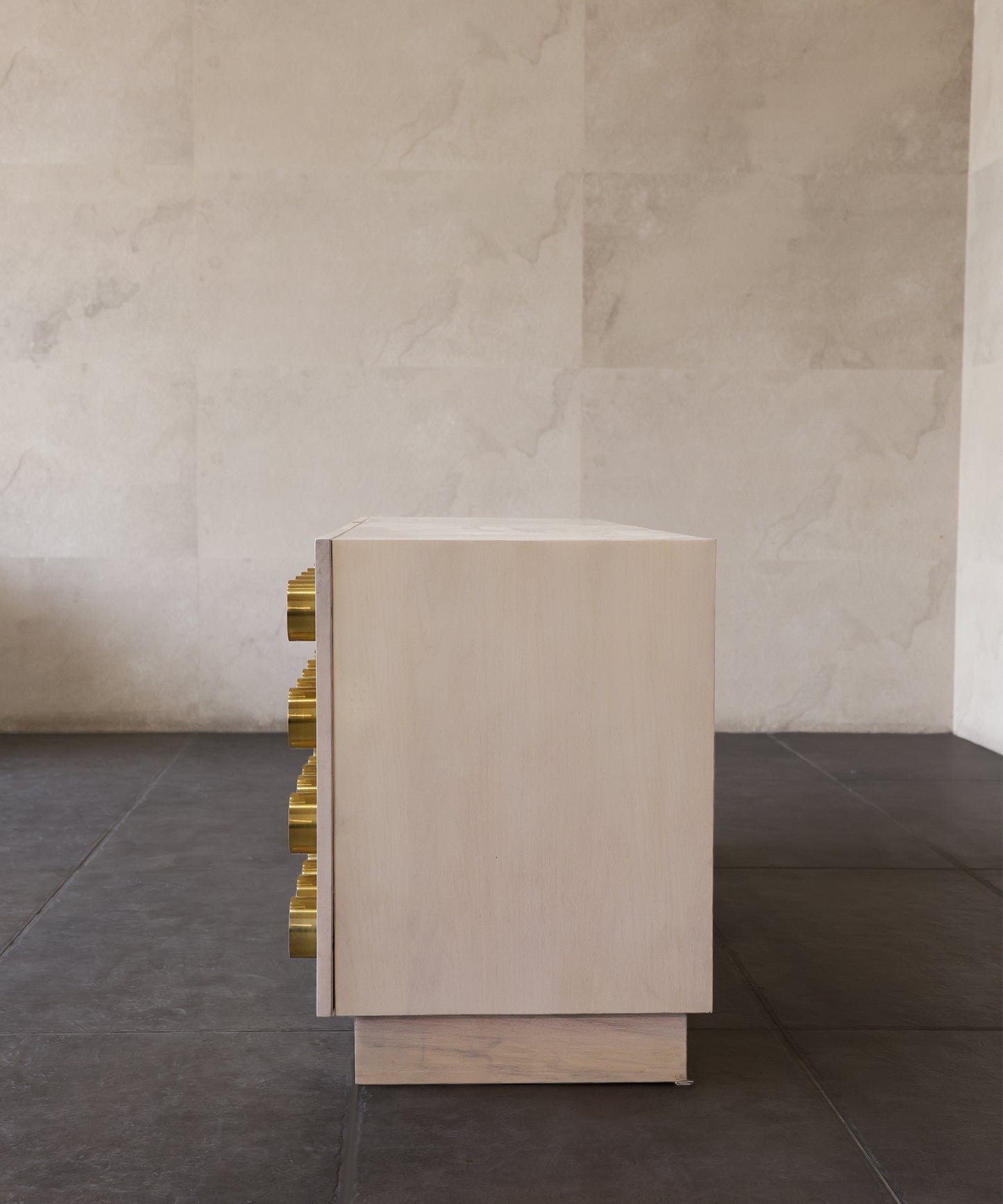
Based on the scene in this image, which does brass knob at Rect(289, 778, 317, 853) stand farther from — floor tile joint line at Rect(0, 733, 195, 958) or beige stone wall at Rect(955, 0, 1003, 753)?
beige stone wall at Rect(955, 0, 1003, 753)

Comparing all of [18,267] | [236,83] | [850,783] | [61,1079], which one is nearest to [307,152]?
[236,83]

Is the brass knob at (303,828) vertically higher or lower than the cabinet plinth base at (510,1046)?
higher

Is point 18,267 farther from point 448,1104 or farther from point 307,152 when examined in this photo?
point 448,1104

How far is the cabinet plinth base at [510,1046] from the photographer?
2.12 m

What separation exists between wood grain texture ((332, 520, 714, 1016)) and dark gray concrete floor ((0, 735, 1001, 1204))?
208 millimetres

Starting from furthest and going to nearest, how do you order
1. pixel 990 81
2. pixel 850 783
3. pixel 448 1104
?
pixel 990 81 < pixel 850 783 < pixel 448 1104

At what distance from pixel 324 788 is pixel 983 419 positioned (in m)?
4.10

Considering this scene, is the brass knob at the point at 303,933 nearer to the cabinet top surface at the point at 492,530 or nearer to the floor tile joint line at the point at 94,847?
the cabinet top surface at the point at 492,530

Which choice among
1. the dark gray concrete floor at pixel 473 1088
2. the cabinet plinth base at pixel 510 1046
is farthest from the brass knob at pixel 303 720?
the dark gray concrete floor at pixel 473 1088

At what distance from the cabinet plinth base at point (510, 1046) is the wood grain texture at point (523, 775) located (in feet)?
0.20

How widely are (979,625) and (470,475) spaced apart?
7.41 feet

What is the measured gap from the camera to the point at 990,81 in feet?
16.9

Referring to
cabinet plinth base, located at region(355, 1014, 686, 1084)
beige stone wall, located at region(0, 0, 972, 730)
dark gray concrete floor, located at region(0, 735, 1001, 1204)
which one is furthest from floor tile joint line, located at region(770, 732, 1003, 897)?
cabinet plinth base, located at region(355, 1014, 686, 1084)

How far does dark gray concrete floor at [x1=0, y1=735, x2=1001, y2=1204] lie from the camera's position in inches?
72.4
